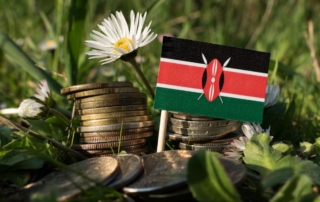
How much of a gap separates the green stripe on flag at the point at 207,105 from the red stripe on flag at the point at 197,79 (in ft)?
0.09

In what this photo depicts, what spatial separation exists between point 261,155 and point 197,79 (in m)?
0.33

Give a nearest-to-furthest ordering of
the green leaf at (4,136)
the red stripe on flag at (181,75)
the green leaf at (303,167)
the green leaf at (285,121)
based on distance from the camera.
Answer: the green leaf at (303,167)
the red stripe on flag at (181,75)
the green leaf at (4,136)
the green leaf at (285,121)

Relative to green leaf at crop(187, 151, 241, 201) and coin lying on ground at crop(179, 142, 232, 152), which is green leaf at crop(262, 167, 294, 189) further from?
coin lying on ground at crop(179, 142, 232, 152)

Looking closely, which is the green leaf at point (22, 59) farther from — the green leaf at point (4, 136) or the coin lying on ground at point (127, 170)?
the coin lying on ground at point (127, 170)

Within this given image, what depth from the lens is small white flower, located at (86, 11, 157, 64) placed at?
1.70 m

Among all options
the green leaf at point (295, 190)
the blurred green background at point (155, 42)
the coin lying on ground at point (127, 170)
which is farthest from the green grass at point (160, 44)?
the green leaf at point (295, 190)

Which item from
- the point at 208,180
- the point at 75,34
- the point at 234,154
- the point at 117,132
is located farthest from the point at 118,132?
the point at 75,34

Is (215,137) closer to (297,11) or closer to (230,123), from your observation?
(230,123)

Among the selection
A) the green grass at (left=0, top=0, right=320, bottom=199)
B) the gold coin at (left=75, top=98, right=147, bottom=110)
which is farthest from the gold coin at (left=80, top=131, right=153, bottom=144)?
the green grass at (left=0, top=0, right=320, bottom=199)

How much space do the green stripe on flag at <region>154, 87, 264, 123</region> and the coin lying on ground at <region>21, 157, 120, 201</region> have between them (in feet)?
0.98

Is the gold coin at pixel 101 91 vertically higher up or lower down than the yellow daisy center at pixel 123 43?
lower down

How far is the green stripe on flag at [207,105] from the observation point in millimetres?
1659

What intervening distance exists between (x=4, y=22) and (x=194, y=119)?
2.60 metres

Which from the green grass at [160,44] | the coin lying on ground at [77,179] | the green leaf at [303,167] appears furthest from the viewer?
the green grass at [160,44]
